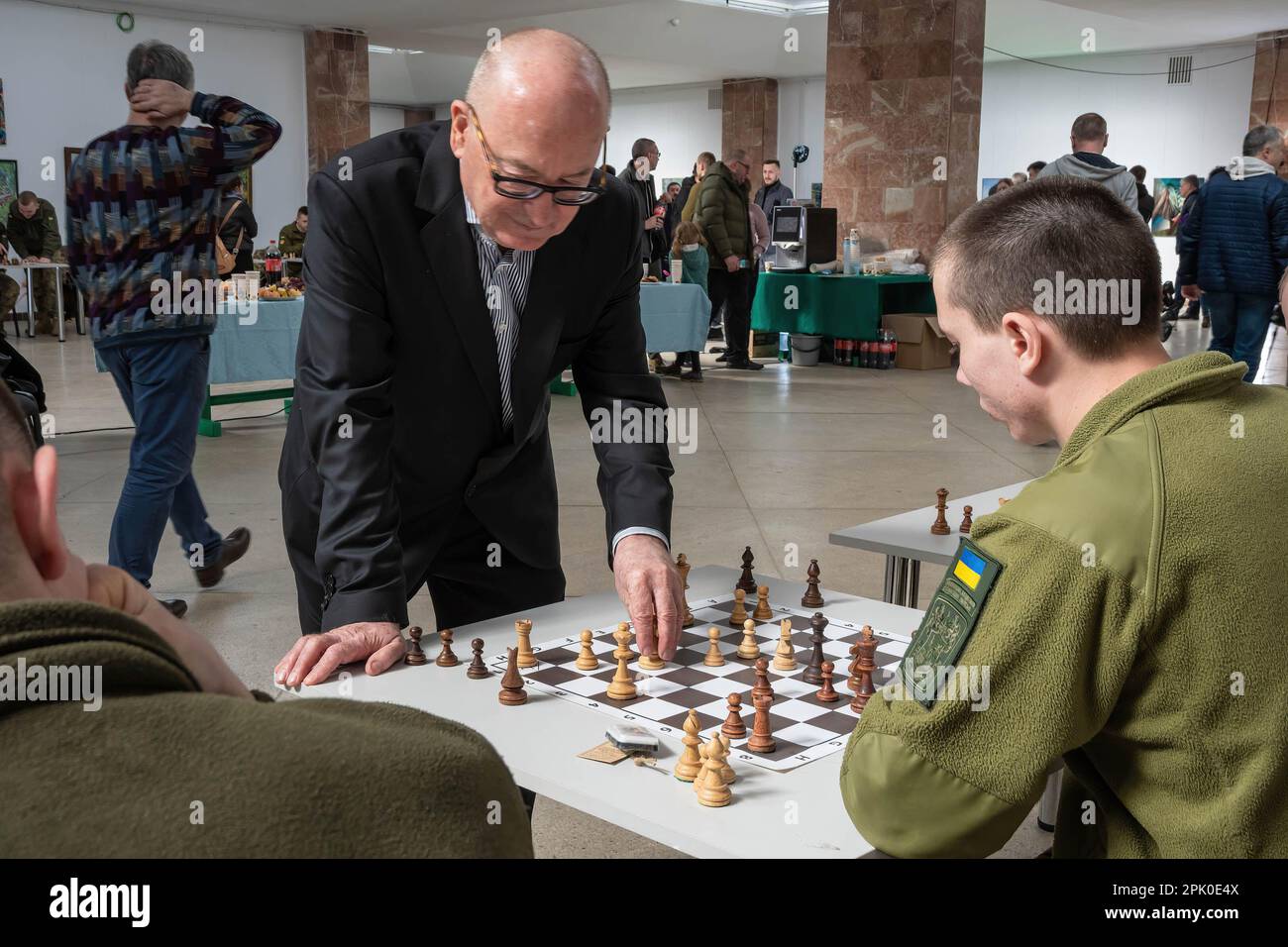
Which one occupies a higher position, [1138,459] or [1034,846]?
[1138,459]

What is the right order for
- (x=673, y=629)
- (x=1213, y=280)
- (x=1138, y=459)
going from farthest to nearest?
(x=1213, y=280), (x=673, y=629), (x=1138, y=459)

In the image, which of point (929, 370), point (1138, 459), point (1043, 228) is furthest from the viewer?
point (929, 370)

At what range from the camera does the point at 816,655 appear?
6.25 feet

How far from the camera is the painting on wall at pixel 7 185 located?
15.0 metres

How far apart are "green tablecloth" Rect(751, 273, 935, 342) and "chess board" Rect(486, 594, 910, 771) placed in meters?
9.72

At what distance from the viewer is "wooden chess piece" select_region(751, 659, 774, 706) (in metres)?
1.66

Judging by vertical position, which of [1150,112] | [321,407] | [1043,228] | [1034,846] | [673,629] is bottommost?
[1034,846]

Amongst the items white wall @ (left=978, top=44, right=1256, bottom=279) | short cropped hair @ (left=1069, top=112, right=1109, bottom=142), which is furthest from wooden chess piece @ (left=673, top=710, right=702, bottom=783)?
white wall @ (left=978, top=44, right=1256, bottom=279)

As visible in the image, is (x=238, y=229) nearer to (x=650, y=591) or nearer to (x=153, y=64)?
(x=153, y=64)

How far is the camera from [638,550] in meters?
2.10

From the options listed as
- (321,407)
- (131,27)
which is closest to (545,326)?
(321,407)

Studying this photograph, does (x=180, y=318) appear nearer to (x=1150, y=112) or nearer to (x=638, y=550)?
(x=638, y=550)

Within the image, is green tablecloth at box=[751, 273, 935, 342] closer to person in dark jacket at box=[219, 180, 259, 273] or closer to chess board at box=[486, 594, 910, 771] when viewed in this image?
person in dark jacket at box=[219, 180, 259, 273]

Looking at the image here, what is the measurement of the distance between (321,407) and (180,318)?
8.19 feet
